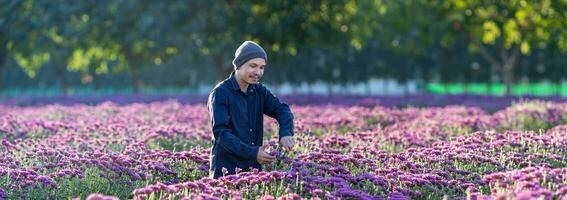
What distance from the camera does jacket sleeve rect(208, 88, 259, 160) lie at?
7418 mm

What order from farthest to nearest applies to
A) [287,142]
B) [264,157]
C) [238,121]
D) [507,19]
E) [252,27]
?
[507,19] < [252,27] < [238,121] < [287,142] < [264,157]

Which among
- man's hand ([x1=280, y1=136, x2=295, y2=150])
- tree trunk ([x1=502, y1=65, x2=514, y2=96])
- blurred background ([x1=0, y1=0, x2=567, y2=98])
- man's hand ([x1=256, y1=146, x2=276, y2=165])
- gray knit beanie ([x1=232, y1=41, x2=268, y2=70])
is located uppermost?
blurred background ([x1=0, y1=0, x2=567, y2=98])

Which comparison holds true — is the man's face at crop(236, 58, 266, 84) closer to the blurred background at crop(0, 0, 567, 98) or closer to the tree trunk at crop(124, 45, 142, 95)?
the blurred background at crop(0, 0, 567, 98)

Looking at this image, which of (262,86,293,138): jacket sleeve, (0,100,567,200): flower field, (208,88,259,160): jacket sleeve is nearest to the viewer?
(0,100,567,200): flower field

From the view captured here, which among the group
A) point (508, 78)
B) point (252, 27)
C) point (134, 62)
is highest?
point (252, 27)

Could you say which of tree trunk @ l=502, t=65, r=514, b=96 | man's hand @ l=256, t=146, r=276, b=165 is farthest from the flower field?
tree trunk @ l=502, t=65, r=514, b=96

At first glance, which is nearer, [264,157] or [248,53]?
[264,157]

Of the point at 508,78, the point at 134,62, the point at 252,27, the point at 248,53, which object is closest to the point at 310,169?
the point at 248,53

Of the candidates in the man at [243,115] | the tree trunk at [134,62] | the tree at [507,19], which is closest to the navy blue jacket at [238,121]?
the man at [243,115]

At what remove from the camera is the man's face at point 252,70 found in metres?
7.53

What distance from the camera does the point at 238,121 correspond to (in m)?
7.80

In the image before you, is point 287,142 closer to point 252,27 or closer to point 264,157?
point 264,157

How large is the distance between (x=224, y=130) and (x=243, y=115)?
32cm

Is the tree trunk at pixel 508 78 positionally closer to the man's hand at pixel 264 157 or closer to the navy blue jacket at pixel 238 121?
the navy blue jacket at pixel 238 121
